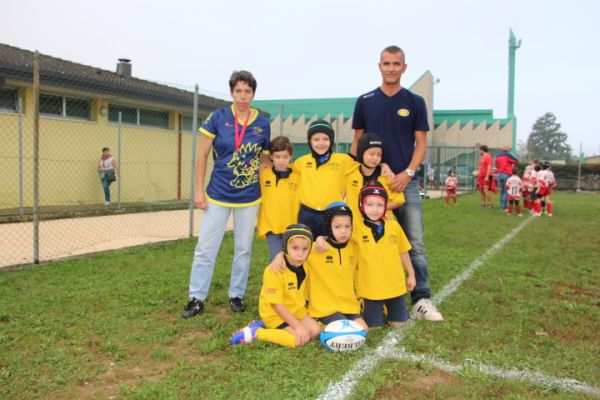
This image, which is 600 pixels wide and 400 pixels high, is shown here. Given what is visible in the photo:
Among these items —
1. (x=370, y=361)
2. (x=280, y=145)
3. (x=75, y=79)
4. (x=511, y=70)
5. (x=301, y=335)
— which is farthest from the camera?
(x=511, y=70)

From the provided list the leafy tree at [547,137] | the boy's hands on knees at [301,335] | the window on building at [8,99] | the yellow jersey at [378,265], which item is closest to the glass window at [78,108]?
the window on building at [8,99]

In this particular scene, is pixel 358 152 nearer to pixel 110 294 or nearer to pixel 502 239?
pixel 110 294

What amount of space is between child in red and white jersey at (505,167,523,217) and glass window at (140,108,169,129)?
11.4 m

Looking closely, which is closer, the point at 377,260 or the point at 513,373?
the point at 513,373

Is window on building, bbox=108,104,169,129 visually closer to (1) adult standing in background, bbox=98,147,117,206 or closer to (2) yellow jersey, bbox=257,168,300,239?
(1) adult standing in background, bbox=98,147,117,206

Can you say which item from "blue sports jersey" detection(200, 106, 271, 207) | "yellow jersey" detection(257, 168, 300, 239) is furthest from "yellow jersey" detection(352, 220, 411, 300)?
"blue sports jersey" detection(200, 106, 271, 207)

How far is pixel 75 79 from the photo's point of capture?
41.2 ft

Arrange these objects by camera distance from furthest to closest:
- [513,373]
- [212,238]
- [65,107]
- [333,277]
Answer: [65,107] → [212,238] → [333,277] → [513,373]

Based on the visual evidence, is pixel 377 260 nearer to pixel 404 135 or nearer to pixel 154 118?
pixel 404 135

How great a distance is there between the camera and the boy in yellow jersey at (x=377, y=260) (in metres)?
3.82

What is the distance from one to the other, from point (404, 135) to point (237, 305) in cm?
209

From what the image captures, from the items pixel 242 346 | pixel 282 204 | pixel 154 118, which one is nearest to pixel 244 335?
pixel 242 346

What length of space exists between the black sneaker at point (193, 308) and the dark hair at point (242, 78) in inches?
73.0

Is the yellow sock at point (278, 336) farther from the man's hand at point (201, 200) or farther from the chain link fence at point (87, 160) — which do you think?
the chain link fence at point (87, 160)
